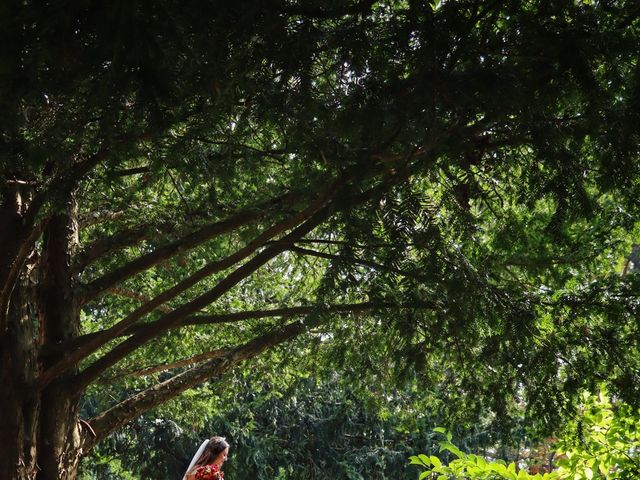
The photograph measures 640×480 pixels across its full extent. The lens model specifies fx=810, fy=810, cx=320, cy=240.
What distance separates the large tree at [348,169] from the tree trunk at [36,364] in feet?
0.05

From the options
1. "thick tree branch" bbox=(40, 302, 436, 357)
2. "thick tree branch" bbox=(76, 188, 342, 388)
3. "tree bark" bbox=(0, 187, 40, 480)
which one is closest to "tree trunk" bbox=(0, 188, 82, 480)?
"tree bark" bbox=(0, 187, 40, 480)

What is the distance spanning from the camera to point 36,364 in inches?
216

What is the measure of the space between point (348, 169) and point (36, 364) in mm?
2987

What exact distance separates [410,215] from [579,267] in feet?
10.6

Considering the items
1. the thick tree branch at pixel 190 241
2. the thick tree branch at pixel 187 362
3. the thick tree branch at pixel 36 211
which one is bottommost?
the thick tree branch at pixel 36 211

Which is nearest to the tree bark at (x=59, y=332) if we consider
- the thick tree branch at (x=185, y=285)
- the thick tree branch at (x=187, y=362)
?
the thick tree branch at (x=185, y=285)

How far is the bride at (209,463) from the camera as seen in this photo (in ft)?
25.3

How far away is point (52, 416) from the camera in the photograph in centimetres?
542

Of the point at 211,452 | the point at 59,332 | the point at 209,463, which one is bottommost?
the point at 209,463

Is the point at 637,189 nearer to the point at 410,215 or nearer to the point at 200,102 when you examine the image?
the point at 410,215

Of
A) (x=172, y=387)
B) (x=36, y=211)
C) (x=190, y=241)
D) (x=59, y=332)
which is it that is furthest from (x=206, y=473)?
(x=36, y=211)

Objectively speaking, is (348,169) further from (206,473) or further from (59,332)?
(206,473)

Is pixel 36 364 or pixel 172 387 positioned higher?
pixel 172 387

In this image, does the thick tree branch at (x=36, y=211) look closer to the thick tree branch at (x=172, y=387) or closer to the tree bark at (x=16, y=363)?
the tree bark at (x=16, y=363)
